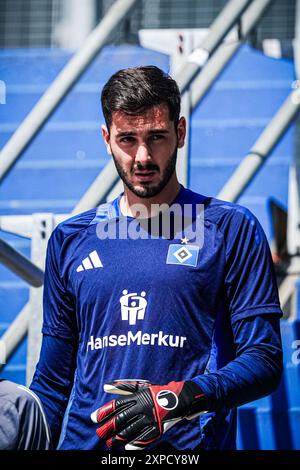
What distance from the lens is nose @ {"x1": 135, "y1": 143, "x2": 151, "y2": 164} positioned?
150 centimetres

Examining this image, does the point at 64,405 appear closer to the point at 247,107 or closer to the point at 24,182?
the point at 24,182

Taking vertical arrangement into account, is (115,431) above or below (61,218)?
below

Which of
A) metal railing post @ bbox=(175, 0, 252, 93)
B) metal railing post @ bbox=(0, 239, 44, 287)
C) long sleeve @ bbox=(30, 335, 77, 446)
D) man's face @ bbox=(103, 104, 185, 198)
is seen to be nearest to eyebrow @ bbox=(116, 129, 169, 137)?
man's face @ bbox=(103, 104, 185, 198)

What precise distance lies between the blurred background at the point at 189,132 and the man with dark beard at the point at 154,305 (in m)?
0.70

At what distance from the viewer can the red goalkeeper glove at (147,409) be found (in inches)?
52.5

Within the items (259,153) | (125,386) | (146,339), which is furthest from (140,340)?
(259,153)

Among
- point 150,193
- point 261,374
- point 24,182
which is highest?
point 24,182

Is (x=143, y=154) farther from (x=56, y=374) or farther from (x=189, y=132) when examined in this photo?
(x=189, y=132)

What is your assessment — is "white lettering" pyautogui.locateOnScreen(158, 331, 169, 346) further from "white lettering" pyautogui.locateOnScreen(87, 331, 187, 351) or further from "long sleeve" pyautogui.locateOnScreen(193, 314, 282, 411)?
"long sleeve" pyautogui.locateOnScreen(193, 314, 282, 411)

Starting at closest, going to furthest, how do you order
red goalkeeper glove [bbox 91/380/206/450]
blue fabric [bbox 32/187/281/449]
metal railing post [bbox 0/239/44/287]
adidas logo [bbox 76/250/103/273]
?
red goalkeeper glove [bbox 91/380/206/450] < blue fabric [bbox 32/187/281/449] < adidas logo [bbox 76/250/103/273] < metal railing post [bbox 0/239/44/287]

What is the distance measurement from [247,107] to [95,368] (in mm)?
2059

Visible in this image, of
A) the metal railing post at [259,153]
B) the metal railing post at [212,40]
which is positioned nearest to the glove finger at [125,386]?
the metal railing post at [259,153]

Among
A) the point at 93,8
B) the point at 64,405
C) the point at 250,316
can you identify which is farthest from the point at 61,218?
the point at 93,8
